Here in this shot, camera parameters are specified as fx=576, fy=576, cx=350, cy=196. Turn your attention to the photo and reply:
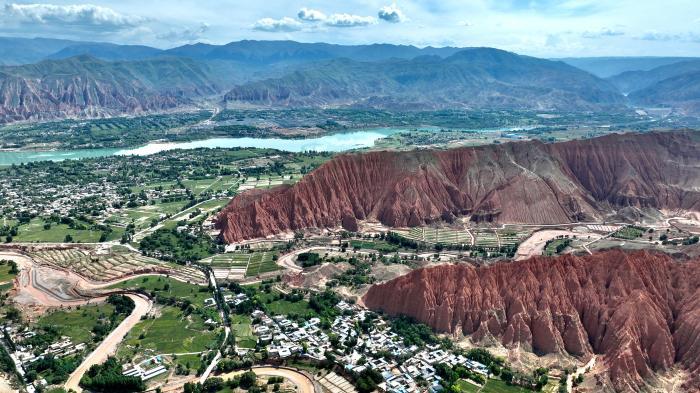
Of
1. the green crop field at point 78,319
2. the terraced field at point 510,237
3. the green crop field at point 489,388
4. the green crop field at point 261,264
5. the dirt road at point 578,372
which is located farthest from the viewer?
the terraced field at point 510,237

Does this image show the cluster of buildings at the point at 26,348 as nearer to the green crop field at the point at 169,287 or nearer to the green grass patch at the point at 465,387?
the green crop field at the point at 169,287

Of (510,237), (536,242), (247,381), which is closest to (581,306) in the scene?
(536,242)

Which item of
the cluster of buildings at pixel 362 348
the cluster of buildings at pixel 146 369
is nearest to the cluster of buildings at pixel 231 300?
the cluster of buildings at pixel 362 348

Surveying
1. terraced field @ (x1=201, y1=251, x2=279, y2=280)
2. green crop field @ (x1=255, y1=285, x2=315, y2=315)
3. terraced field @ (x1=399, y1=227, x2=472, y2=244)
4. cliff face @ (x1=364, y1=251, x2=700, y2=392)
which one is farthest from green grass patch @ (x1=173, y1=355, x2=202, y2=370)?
terraced field @ (x1=399, y1=227, x2=472, y2=244)

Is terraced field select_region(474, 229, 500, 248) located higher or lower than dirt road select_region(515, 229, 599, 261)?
lower

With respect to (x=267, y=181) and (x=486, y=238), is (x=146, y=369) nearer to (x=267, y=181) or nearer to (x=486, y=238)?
(x=486, y=238)

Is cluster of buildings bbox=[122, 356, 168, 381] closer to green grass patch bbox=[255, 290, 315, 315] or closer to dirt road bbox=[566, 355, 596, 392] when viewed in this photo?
green grass patch bbox=[255, 290, 315, 315]
